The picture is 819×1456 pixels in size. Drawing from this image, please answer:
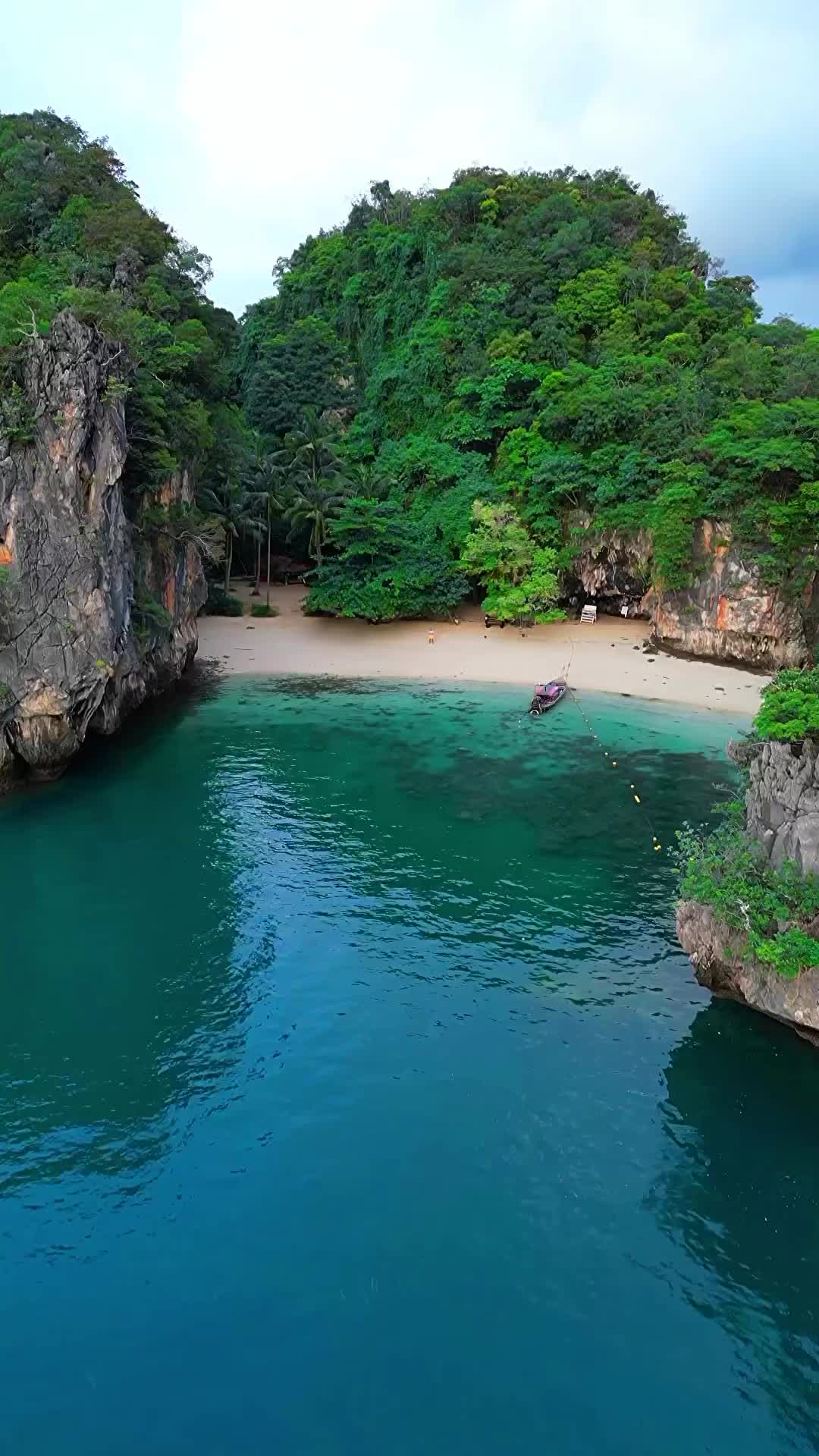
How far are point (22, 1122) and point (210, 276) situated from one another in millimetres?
42369

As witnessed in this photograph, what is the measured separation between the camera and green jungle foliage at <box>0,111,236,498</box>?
26.5 m

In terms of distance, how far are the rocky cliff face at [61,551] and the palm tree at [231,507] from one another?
18.4 meters

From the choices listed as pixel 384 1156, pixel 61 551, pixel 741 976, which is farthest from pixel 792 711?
pixel 61 551

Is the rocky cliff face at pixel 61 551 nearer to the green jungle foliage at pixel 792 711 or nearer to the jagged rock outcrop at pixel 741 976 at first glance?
the jagged rock outcrop at pixel 741 976

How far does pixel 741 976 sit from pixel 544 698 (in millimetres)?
21043

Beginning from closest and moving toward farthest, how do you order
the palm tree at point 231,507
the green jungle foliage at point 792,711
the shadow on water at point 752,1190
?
the shadow on water at point 752,1190 < the green jungle foliage at point 792,711 < the palm tree at point 231,507

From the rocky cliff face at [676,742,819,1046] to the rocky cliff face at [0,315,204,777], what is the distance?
1809 centimetres

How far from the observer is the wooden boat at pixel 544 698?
34.5 meters

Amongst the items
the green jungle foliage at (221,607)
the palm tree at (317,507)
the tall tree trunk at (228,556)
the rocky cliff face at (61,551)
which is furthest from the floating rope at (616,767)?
the tall tree trunk at (228,556)

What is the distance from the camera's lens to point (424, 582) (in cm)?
4509

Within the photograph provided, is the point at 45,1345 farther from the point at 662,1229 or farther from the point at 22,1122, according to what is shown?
the point at 662,1229

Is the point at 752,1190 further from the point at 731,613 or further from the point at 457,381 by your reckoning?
the point at 457,381

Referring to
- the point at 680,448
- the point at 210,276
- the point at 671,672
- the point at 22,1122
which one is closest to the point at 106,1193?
the point at 22,1122

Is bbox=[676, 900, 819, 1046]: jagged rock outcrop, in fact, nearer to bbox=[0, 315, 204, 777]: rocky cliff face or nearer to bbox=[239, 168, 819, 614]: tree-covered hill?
bbox=[0, 315, 204, 777]: rocky cliff face
